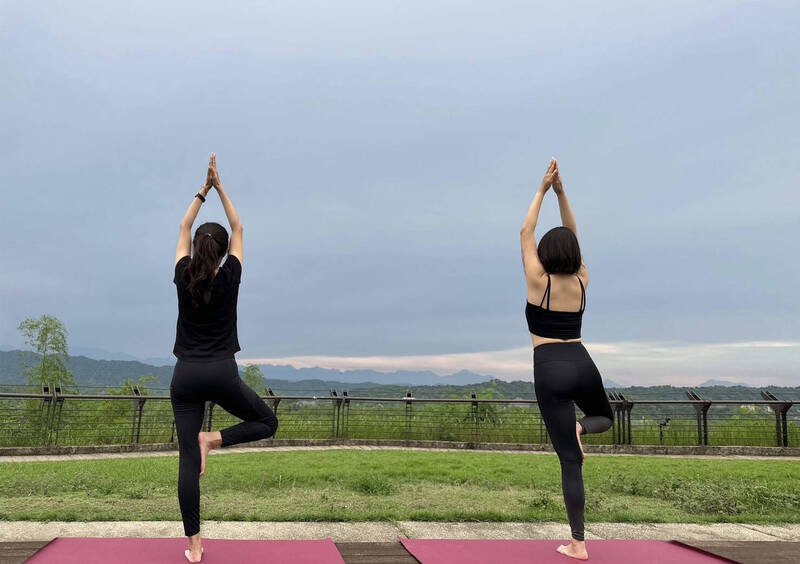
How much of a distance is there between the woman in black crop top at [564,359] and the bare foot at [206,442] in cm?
195

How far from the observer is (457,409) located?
1388cm

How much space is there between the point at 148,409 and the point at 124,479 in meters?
6.37

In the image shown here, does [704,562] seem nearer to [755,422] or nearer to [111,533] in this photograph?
[111,533]

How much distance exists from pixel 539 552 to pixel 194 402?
2.30 metres

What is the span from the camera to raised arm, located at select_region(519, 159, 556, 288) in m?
3.57

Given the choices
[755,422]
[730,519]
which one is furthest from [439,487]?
[755,422]

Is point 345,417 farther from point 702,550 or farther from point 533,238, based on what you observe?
point 533,238

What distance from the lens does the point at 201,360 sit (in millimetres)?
3248

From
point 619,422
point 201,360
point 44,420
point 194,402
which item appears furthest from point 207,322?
point 619,422

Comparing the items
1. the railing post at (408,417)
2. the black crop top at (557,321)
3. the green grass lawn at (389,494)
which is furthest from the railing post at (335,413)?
the black crop top at (557,321)

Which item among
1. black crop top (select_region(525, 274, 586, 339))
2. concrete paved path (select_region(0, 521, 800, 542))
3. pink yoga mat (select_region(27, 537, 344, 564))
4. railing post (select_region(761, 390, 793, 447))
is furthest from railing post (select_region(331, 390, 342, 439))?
black crop top (select_region(525, 274, 586, 339))

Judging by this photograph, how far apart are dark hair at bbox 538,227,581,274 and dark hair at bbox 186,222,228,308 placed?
1.96 metres

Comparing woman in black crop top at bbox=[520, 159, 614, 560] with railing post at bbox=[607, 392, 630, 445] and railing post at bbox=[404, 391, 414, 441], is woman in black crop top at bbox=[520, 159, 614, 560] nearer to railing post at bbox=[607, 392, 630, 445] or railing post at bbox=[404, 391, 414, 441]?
railing post at bbox=[404, 391, 414, 441]

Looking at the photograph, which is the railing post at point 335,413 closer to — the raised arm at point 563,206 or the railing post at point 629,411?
the railing post at point 629,411
